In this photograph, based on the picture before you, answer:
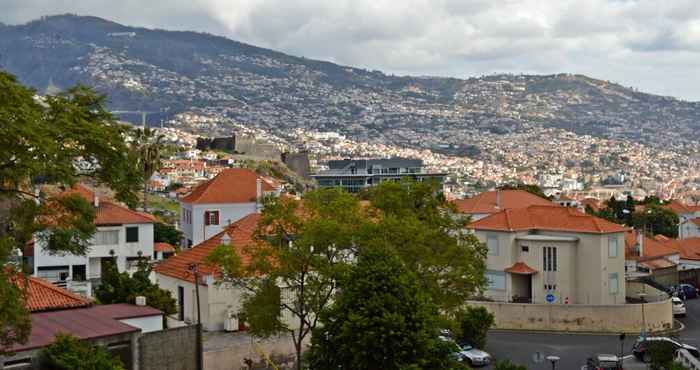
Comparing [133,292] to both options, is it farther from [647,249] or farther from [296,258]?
[647,249]

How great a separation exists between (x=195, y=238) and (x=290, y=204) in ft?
106

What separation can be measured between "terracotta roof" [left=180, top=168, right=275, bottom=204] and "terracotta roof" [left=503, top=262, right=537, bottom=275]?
60.9 ft

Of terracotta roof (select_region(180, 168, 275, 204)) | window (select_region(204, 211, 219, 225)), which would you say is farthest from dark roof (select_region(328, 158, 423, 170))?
window (select_region(204, 211, 219, 225))

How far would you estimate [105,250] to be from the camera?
45.3 m

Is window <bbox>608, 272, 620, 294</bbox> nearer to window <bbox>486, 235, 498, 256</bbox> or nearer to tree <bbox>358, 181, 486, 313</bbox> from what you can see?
window <bbox>486, 235, 498, 256</bbox>

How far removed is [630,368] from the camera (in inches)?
1403

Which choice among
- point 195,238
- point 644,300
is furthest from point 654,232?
point 195,238

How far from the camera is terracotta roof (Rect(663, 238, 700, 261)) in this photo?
6800cm

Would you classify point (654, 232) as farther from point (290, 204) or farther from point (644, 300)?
point (290, 204)

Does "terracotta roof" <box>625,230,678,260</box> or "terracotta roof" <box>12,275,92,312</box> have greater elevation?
"terracotta roof" <box>12,275,92,312</box>

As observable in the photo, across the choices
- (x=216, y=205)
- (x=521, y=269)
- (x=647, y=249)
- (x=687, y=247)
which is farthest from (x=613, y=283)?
(x=216, y=205)

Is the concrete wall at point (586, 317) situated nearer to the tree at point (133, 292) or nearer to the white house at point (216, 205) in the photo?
the white house at point (216, 205)

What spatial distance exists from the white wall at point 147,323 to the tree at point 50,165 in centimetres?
725

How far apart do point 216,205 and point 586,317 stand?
25030 mm
